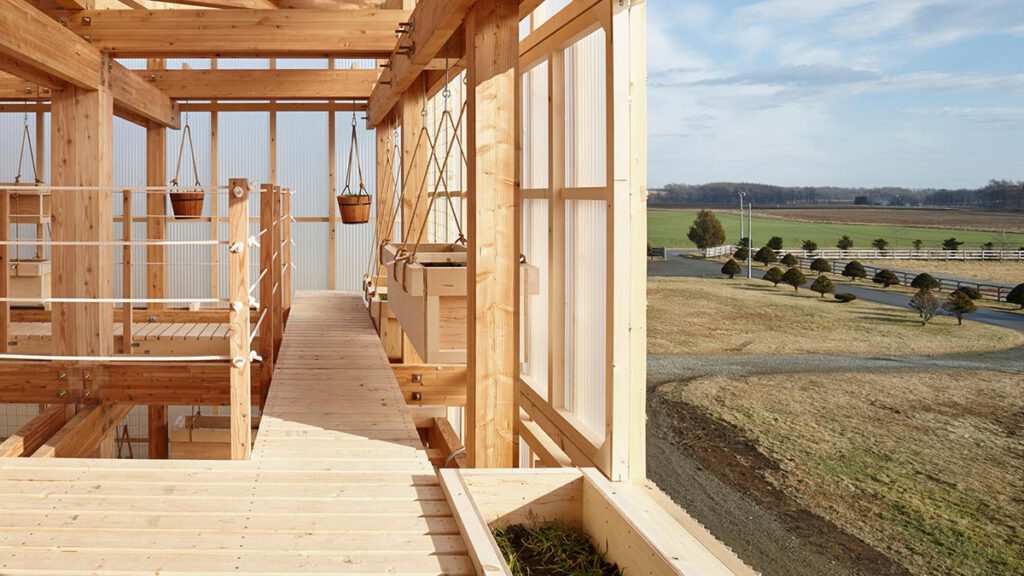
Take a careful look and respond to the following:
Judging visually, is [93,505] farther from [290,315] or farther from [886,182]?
[886,182]

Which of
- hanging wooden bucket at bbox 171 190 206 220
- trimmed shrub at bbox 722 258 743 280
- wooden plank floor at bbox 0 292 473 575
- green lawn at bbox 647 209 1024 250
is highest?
hanging wooden bucket at bbox 171 190 206 220

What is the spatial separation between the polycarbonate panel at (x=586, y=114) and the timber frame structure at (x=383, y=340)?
0.02 meters

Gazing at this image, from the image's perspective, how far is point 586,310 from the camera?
4828 mm

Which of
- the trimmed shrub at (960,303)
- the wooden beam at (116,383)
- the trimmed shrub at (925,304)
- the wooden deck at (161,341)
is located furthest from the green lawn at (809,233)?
the wooden deck at (161,341)

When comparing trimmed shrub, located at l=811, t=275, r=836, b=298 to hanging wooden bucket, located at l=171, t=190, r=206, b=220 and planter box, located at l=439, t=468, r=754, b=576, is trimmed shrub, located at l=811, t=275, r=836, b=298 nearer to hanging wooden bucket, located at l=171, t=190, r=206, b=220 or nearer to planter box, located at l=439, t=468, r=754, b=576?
hanging wooden bucket, located at l=171, t=190, r=206, b=220

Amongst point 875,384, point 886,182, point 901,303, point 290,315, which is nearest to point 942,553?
point 875,384

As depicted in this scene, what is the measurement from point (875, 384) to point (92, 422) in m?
10.5

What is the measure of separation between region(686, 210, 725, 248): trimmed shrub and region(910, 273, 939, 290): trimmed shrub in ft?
16.2

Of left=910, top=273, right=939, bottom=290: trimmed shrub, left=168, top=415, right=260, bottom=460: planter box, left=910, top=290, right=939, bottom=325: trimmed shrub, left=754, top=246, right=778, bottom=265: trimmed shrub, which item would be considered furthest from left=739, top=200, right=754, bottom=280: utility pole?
left=168, top=415, right=260, bottom=460: planter box

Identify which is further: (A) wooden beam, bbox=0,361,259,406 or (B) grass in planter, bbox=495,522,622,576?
(A) wooden beam, bbox=0,361,259,406

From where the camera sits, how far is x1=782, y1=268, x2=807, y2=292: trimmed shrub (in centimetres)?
1303

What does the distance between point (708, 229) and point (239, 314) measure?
11.6 metres

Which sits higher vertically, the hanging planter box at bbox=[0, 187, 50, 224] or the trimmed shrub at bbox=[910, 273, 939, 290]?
the hanging planter box at bbox=[0, 187, 50, 224]

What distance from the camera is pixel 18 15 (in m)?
5.29
